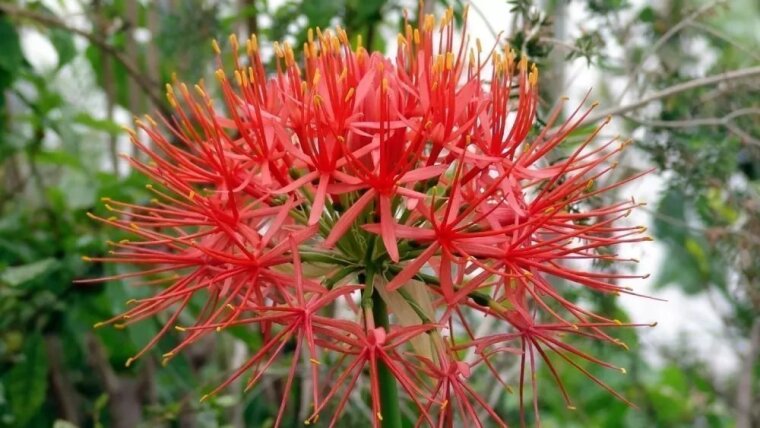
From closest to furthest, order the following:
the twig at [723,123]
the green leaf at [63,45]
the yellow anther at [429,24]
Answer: the yellow anther at [429,24] < the twig at [723,123] < the green leaf at [63,45]

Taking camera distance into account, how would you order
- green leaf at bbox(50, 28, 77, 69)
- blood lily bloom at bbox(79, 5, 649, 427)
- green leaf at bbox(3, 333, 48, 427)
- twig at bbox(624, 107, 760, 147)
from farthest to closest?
green leaf at bbox(50, 28, 77, 69), green leaf at bbox(3, 333, 48, 427), twig at bbox(624, 107, 760, 147), blood lily bloom at bbox(79, 5, 649, 427)

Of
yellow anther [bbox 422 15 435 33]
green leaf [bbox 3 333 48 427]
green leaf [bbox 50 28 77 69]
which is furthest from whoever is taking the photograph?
green leaf [bbox 50 28 77 69]

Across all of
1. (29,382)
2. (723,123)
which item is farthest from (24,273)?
(723,123)

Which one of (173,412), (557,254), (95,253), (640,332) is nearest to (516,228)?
(557,254)

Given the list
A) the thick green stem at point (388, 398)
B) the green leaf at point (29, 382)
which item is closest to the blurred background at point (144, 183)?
the green leaf at point (29, 382)

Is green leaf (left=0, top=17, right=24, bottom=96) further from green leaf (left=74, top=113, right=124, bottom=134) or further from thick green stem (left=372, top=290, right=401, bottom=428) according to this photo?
thick green stem (left=372, top=290, right=401, bottom=428)

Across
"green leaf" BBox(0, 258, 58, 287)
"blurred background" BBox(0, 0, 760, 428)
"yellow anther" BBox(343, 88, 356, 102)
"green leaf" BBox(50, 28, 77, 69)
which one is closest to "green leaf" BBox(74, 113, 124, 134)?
"blurred background" BBox(0, 0, 760, 428)

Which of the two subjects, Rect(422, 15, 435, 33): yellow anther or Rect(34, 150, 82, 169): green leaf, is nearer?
Rect(422, 15, 435, 33): yellow anther

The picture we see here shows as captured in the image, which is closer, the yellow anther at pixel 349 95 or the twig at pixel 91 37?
the yellow anther at pixel 349 95

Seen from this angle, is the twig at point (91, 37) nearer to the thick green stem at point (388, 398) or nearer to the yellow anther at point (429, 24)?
the yellow anther at point (429, 24)

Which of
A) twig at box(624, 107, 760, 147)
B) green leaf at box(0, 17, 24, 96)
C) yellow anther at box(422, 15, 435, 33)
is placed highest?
green leaf at box(0, 17, 24, 96)
